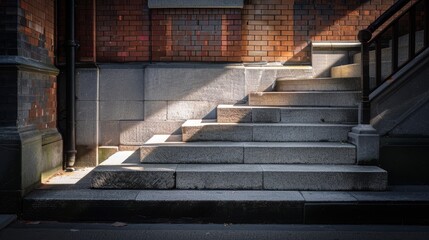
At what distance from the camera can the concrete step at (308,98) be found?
6.91 metres

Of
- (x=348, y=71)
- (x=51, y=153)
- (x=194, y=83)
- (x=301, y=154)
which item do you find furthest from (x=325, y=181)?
(x=51, y=153)

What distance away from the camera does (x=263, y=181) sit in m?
5.43

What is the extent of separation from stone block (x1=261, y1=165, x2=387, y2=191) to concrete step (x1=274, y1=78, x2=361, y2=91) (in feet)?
6.76

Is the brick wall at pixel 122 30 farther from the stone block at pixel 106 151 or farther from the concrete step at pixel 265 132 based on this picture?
the concrete step at pixel 265 132

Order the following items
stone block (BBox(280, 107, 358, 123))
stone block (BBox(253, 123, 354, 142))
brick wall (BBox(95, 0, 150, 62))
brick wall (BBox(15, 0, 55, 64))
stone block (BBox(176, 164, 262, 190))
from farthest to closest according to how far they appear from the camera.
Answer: brick wall (BBox(95, 0, 150, 62))
stone block (BBox(280, 107, 358, 123))
stone block (BBox(253, 123, 354, 142))
brick wall (BBox(15, 0, 55, 64))
stone block (BBox(176, 164, 262, 190))

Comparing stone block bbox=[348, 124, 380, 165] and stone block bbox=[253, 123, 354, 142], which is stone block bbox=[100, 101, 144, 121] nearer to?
stone block bbox=[253, 123, 354, 142]

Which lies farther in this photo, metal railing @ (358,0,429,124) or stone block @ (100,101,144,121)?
stone block @ (100,101,144,121)

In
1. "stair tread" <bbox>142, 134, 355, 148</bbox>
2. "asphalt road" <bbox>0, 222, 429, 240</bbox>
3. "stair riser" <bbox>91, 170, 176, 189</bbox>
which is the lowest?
"asphalt road" <bbox>0, 222, 429, 240</bbox>

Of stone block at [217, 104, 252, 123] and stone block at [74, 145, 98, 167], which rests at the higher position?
stone block at [217, 104, 252, 123]

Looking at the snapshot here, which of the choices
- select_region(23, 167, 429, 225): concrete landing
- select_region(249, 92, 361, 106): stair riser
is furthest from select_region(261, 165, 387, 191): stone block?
select_region(249, 92, 361, 106): stair riser

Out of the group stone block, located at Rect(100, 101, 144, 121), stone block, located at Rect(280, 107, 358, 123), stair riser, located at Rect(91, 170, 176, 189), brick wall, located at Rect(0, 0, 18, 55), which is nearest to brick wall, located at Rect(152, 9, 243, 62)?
stone block, located at Rect(100, 101, 144, 121)

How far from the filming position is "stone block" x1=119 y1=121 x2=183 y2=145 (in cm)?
745

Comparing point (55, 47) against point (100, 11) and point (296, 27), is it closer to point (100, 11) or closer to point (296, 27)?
point (100, 11)

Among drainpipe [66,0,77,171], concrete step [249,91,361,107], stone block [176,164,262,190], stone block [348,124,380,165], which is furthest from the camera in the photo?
drainpipe [66,0,77,171]
